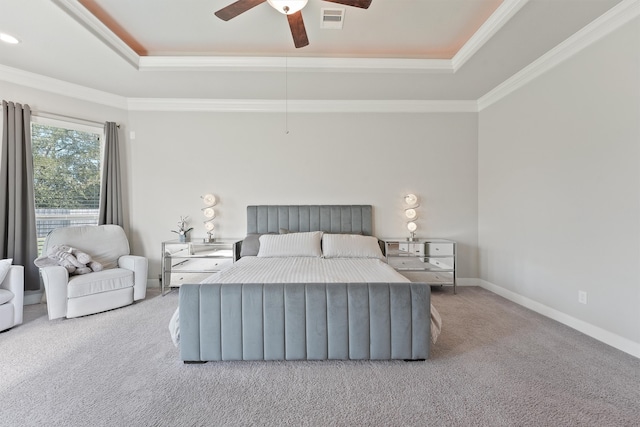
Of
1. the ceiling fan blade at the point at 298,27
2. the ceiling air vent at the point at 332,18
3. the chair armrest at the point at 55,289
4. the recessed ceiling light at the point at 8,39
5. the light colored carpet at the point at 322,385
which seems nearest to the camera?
the light colored carpet at the point at 322,385

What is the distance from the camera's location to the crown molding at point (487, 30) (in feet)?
7.54

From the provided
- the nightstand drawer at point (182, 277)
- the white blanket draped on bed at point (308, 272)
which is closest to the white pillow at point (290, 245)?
the white blanket draped on bed at point (308, 272)

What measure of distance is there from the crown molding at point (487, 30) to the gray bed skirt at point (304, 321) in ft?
8.12

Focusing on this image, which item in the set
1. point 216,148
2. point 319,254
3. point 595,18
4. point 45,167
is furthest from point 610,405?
point 45,167

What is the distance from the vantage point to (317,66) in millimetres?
3189

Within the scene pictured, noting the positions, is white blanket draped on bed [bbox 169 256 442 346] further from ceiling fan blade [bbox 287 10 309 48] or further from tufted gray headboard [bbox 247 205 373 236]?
ceiling fan blade [bbox 287 10 309 48]

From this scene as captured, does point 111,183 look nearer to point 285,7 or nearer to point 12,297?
point 12,297

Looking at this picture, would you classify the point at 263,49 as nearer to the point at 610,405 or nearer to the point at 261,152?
the point at 261,152

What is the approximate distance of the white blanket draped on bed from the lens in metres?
2.25

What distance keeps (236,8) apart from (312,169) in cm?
245

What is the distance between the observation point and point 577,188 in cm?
274

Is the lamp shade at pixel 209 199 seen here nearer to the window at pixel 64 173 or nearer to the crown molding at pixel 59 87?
the window at pixel 64 173

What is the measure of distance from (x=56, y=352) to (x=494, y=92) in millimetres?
5824

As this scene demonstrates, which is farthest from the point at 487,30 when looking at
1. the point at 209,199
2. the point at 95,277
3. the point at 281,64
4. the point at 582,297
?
the point at 95,277
